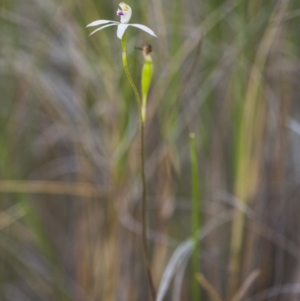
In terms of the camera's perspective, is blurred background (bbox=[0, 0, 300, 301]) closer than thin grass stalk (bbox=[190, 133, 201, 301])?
No

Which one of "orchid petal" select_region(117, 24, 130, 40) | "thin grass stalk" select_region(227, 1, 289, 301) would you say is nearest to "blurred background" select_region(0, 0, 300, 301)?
"thin grass stalk" select_region(227, 1, 289, 301)

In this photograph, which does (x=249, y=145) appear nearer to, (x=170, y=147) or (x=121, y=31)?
(x=170, y=147)

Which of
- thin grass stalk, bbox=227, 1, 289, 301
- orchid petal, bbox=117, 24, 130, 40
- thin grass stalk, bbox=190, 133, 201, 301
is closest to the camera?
orchid petal, bbox=117, 24, 130, 40

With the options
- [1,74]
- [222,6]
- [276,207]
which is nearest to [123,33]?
[222,6]

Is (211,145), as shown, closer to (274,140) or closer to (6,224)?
(274,140)

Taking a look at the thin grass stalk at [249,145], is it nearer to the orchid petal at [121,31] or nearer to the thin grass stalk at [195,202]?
the thin grass stalk at [195,202]

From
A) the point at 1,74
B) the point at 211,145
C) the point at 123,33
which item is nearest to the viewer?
the point at 123,33

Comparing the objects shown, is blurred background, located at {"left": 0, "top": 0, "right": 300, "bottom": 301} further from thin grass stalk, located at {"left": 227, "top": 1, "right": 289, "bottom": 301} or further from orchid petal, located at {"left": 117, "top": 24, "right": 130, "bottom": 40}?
orchid petal, located at {"left": 117, "top": 24, "right": 130, "bottom": 40}

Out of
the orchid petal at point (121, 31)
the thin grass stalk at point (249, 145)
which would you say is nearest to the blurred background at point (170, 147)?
the thin grass stalk at point (249, 145)
